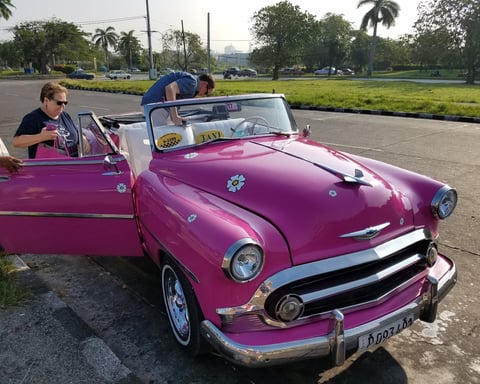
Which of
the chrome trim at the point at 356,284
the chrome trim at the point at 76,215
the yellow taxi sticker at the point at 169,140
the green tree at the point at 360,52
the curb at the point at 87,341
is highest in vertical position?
the green tree at the point at 360,52

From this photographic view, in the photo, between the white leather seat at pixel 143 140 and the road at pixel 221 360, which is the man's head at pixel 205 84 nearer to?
the white leather seat at pixel 143 140

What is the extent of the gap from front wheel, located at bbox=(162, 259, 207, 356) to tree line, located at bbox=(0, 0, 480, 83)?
1361 inches

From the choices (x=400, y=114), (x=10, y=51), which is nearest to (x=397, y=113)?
(x=400, y=114)

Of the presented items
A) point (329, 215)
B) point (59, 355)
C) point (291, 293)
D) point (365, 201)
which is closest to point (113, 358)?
point (59, 355)

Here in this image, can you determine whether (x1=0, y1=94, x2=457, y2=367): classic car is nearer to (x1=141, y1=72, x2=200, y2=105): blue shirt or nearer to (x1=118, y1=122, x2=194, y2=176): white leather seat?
(x1=118, y1=122, x2=194, y2=176): white leather seat

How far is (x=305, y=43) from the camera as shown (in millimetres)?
48969

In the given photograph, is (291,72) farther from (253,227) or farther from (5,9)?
(253,227)

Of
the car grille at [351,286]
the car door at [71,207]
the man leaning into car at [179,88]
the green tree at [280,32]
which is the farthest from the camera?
the green tree at [280,32]

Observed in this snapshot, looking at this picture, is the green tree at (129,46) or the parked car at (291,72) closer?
the parked car at (291,72)

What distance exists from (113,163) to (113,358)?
1366 mm

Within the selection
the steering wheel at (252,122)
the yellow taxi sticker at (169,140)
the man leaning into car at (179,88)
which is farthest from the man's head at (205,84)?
the yellow taxi sticker at (169,140)

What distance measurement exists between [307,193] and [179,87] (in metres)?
2.29

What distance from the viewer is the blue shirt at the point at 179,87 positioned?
433cm

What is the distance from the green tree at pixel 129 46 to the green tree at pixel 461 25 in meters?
70.2
